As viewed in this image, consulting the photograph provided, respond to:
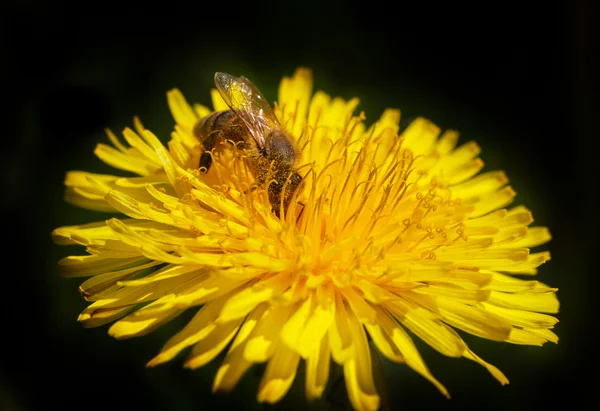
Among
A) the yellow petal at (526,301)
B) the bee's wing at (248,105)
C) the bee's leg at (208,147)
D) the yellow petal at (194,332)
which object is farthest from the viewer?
the bee's leg at (208,147)

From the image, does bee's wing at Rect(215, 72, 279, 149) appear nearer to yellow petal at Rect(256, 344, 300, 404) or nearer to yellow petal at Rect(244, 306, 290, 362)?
yellow petal at Rect(244, 306, 290, 362)

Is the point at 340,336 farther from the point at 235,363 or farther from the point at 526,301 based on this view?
the point at 526,301

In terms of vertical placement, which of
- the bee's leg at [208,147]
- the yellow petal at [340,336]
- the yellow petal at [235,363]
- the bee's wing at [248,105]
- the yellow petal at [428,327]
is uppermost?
the bee's wing at [248,105]

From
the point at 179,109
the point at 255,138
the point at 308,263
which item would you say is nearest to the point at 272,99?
the point at 179,109

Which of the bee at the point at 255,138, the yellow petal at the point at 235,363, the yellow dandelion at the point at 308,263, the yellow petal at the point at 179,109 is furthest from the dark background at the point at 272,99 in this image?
the bee at the point at 255,138

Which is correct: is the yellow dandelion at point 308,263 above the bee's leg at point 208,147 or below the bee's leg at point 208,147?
below

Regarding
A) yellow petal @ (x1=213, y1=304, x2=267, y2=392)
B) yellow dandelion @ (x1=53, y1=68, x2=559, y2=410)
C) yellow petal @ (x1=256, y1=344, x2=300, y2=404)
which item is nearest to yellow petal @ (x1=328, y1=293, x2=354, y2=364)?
yellow dandelion @ (x1=53, y1=68, x2=559, y2=410)

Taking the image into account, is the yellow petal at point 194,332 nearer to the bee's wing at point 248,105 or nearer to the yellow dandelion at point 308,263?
the yellow dandelion at point 308,263
